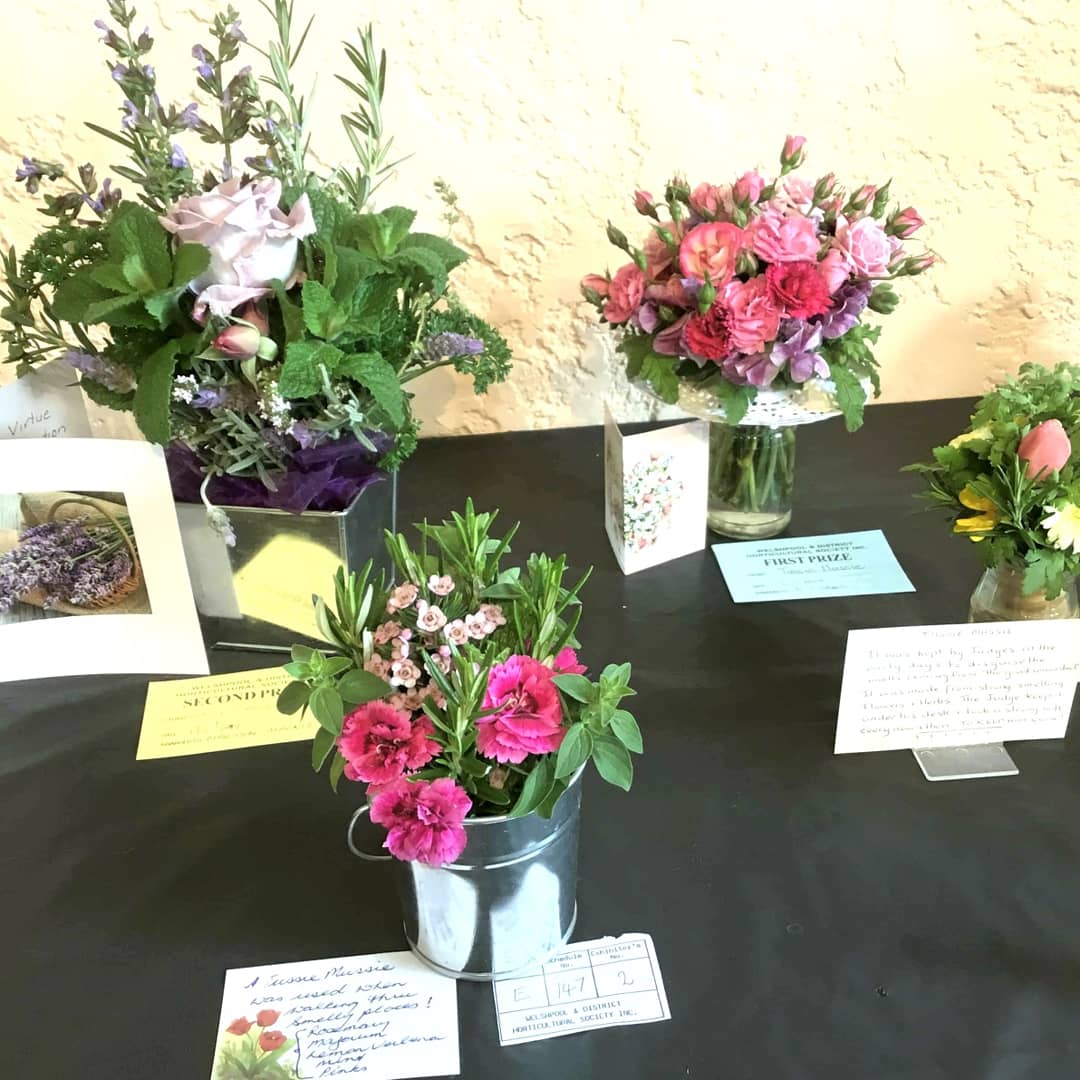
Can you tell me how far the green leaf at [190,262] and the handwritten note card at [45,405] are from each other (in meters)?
0.21

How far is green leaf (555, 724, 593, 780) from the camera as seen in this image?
604 mm

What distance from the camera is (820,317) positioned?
0.95 m

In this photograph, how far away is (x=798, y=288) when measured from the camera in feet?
3.02

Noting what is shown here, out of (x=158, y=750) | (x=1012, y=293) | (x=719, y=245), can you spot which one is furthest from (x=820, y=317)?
(x=158, y=750)

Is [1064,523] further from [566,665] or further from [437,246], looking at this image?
[437,246]

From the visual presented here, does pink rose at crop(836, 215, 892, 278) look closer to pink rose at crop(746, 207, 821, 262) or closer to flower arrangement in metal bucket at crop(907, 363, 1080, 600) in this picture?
pink rose at crop(746, 207, 821, 262)

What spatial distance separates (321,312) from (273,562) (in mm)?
247

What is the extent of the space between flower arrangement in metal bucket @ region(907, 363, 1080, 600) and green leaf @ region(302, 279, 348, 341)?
0.51 m

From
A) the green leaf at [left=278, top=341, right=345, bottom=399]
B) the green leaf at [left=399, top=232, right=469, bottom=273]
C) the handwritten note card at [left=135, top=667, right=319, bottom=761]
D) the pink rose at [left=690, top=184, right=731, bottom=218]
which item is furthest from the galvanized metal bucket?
the pink rose at [left=690, top=184, right=731, bottom=218]

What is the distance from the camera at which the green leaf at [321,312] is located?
0.78 meters

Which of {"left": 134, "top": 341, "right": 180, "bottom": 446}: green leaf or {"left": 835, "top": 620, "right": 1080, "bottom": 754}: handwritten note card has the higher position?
{"left": 134, "top": 341, "right": 180, "bottom": 446}: green leaf

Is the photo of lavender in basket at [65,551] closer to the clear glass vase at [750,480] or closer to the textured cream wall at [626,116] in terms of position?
→ the textured cream wall at [626,116]

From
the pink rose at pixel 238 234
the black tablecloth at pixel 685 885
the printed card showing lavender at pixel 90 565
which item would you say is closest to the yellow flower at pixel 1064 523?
the black tablecloth at pixel 685 885

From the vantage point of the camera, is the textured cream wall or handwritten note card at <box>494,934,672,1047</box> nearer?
handwritten note card at <box>494,934,672,1047</box>
